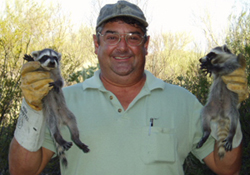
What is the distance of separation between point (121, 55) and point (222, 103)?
1322mm

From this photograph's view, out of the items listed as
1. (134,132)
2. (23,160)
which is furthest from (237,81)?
(23,160)

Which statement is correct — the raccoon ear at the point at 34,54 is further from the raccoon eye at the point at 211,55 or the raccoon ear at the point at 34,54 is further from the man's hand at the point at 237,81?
the man's hand at the point at 237,81

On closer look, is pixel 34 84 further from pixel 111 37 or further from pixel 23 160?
pixel 111 37

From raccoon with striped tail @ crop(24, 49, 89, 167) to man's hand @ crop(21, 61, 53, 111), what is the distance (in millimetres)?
107

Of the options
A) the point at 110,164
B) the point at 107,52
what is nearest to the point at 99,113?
the point at 110,164

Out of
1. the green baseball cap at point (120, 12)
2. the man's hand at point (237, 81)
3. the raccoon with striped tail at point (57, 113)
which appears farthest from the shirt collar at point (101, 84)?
the man's hand at point (237, 81)

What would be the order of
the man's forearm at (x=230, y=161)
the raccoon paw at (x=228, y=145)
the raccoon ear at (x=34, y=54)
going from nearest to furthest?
the raccoon paw at (x=228, y=145), the man's forearm at (x=230, y=161), the raccoon ear at (x=34, y=54)

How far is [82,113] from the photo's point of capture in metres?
3.11

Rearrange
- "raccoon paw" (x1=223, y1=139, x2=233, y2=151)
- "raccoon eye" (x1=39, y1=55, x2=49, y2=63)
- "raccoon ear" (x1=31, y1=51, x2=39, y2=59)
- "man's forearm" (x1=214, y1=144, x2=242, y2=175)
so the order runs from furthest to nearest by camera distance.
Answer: "raccoon ear" (x1=31, y1=51, x2=39, y2=59), "raccoon eye" (x1=39, y1=55, x2=49, y2=63), "man's forearm" (x1=214, y1=144, x2=242, y2=175), "raccoon paw" (x1=223, y1=139, x2=233, y2=151)

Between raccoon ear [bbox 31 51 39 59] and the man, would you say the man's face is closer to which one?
the man

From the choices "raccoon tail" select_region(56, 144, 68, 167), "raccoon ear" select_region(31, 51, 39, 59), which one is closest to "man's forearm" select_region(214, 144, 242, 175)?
"raccoon tail" select_region(56, 144, 68, 167)

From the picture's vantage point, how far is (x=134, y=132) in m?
3.00

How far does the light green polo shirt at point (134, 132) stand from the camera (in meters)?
2.92

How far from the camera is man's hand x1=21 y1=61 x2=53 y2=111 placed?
2.69m
